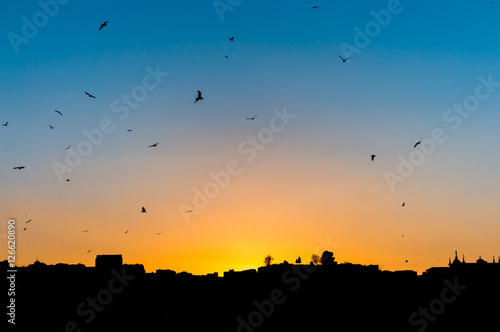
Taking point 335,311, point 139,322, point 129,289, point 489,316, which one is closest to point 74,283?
point 129,289

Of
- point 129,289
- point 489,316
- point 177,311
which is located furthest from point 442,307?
point 129,289

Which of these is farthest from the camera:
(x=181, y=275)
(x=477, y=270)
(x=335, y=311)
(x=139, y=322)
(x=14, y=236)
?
(x=181, y=275)

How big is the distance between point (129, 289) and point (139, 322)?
9.94 m

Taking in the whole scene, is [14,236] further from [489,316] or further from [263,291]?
[489,316]

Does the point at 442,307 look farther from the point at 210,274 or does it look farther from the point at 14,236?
the point at 14,236

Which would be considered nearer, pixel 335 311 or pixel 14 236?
pixel 14 236

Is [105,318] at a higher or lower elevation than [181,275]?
lower

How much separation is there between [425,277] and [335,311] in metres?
17.6

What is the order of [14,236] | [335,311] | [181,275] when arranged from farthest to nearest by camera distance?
[181,275] < [335,311] < [14,236]

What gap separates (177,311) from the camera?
7644cm

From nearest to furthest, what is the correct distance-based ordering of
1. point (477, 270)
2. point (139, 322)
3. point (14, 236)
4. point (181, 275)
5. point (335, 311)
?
point (14, 236) < point (139, 322) < point (335, 311) < point (477, 270) < point (181, 275)

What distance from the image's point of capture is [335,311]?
77.6 m

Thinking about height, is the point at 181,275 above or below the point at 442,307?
above

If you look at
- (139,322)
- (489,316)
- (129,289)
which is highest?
(129,289)
